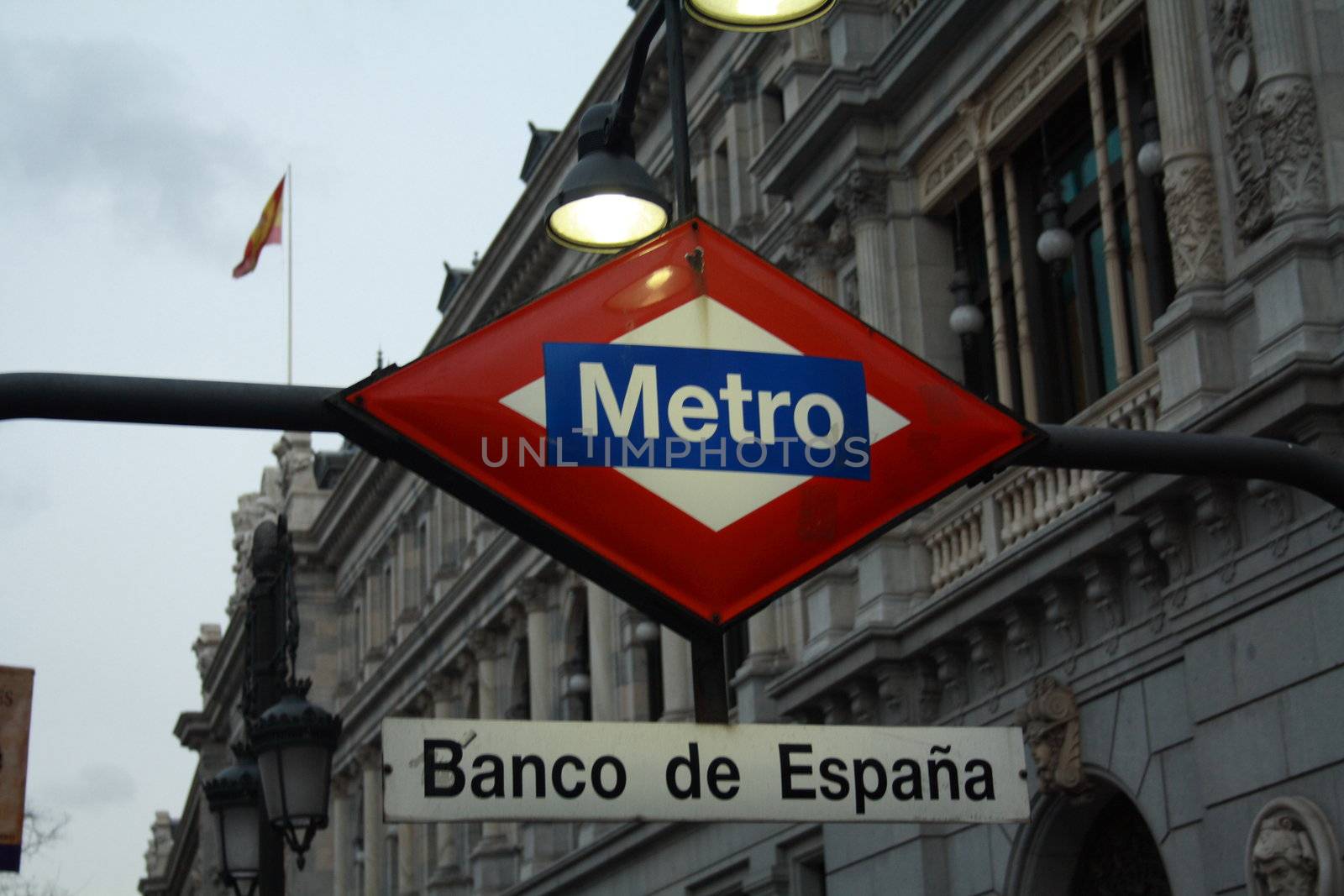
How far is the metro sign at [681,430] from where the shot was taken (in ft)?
16.9

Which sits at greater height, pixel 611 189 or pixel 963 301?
pixel 963 301

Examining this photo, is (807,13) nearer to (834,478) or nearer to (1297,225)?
(834,478)

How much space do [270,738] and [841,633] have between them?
1018 cm

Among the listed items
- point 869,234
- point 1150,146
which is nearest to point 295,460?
point 869,234

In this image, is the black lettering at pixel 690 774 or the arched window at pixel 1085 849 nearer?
the black lettering at pixel 690 774

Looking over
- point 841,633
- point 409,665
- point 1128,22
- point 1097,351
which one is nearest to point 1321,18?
point 1128,22

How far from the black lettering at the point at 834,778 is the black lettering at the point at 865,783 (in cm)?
3

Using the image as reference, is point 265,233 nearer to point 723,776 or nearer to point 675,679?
point 675,679

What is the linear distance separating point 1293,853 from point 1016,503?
5456mm

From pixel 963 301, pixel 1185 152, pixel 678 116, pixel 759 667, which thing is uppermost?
pixel 963 301

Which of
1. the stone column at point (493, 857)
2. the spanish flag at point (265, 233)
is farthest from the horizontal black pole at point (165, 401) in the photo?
the spanish flag at point (265, 233)

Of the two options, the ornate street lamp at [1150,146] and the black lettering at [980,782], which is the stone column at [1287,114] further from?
the black lettering at [980,782]

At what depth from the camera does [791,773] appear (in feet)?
16.9

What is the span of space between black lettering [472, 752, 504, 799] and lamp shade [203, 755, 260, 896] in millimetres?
8865
